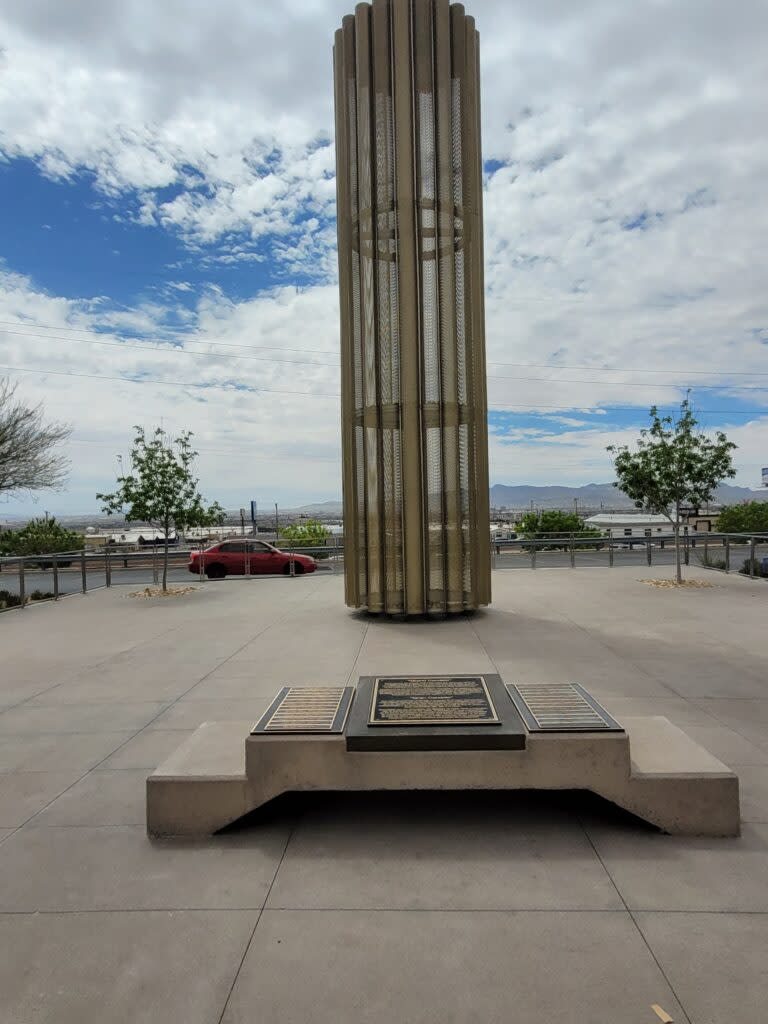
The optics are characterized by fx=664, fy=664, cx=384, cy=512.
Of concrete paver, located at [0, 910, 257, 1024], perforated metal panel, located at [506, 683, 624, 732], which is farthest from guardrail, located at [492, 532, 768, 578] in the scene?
concrete paver, located at [0, 910, 257, 1024]

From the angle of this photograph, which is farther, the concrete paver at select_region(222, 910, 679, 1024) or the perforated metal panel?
the perforated metal panel

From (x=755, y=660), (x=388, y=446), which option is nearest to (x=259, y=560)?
(x=388, y=446)

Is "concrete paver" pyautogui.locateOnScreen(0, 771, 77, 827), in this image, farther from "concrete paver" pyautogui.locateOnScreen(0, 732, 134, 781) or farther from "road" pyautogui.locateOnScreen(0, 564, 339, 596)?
"road" pyautogui.locateOnScreen(0, 564, 339, 596)

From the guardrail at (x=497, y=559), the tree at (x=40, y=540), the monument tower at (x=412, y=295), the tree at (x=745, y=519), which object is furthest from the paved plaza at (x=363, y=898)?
the tree at (x=745, y=519)

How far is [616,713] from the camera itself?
544cm

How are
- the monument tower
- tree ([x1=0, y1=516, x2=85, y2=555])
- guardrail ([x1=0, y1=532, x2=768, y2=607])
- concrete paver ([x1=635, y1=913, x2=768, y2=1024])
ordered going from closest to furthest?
concrete paver ([x1=635, y1=913, x2=768, y2=1024]) → the monument tower → guardrail ([x1=0, y1=532, x2=768, y2=607]) → tree ([x1=0, y1=516, x2=85, y2=555])

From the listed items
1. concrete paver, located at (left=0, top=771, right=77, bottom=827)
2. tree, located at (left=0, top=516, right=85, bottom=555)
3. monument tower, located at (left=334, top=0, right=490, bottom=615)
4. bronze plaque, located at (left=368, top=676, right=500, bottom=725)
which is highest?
monument tower, located at (left=334, top=0, right=490, bottom=615)

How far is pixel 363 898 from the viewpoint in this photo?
2.99 meters

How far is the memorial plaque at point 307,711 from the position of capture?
12.3 ft

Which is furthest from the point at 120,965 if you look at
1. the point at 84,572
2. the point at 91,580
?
the point at 91,580

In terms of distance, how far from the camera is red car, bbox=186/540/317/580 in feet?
60.2

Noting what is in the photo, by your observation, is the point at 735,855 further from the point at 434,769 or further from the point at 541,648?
the point at 541,648

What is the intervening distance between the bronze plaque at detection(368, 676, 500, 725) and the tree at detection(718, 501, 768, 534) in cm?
3152

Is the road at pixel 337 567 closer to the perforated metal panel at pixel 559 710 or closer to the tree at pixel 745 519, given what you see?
the perforated metal panel at pixel 559 710
